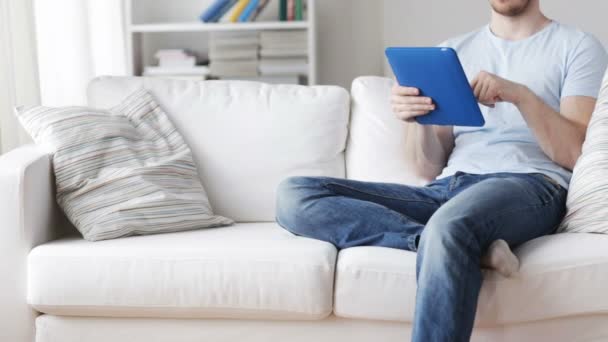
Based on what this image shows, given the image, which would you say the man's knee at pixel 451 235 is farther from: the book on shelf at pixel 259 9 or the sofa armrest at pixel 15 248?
the book on shelf at pixel 259 9

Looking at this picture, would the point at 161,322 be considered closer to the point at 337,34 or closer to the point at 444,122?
the point at 444,122

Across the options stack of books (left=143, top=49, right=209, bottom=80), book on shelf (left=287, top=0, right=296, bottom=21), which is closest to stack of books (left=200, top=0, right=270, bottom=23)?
book on shelf (left=287, top=0, right=296, bottom=21)

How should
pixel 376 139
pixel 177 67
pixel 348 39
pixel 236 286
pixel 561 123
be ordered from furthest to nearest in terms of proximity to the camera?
pixel 348 39 → pixel 177 67 → pixel 376 139 → pixel 561 123 → pixel 236 286

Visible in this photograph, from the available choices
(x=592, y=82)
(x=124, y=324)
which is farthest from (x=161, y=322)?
(x=592, y=82)

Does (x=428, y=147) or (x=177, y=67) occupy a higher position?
(x=428, y=147)

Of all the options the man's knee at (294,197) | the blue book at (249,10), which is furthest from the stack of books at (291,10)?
the man's knee at (294,197)

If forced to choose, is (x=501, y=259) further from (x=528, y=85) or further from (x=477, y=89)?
(x=528, y=85)

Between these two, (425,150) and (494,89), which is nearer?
(494,89)

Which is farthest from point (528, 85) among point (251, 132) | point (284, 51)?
point (284, 51)

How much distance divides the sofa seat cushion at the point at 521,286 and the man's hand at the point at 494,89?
1.16 ft

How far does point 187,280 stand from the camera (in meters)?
2.10

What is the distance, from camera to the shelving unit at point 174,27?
4.30 m

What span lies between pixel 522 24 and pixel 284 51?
2063mm

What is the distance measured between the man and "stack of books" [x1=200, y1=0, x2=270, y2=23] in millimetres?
2003
